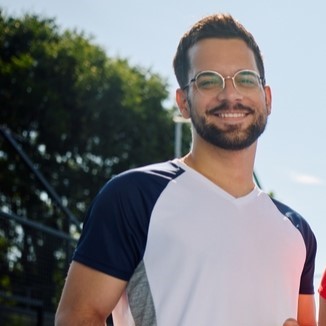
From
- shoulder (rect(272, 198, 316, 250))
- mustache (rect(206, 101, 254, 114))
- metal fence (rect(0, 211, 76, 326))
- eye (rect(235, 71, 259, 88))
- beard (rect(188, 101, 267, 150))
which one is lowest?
metal fence (rect(0, 211, 76, 326))

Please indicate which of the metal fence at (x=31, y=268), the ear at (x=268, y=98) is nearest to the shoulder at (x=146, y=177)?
the ear at (x=268, y=98)

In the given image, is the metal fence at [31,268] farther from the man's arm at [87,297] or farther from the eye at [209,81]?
the man's arm at [87,297]

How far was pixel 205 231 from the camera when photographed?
3.38 metres

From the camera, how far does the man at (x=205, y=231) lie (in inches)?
127

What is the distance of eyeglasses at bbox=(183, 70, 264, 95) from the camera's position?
140 inches

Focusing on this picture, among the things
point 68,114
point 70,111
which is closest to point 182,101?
point 68,114

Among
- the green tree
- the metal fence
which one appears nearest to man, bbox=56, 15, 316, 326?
the metal fence

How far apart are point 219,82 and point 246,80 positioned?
10cm

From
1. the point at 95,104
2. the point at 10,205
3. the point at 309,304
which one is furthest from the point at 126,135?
the point at 309,304

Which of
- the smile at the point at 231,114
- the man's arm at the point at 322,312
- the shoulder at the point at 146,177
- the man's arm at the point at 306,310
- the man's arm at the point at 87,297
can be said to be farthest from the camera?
the man's arm at the point at 322,312

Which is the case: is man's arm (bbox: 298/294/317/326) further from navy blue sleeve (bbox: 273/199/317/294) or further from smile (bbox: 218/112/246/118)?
smile (bbox: 218/112/246/118)

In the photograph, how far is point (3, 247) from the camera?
52.8 feet

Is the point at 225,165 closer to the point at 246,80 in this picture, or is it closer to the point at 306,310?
the point at 246,80

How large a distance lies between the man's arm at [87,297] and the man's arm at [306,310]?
31.8 inches
